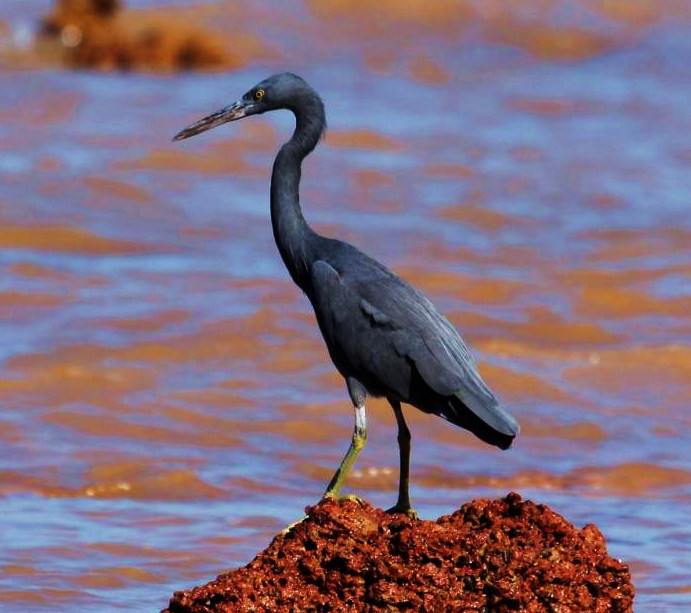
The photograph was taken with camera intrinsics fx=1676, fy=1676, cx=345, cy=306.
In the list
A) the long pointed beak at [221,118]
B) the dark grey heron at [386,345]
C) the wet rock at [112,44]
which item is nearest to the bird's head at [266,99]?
the long pointed beak at [221,118]

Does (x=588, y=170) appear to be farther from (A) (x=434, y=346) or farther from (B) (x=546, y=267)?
(A) (x=434, y=346)

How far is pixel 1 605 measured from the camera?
27.8ft

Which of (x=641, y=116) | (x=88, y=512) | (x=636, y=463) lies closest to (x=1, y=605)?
(x=88, y=512)

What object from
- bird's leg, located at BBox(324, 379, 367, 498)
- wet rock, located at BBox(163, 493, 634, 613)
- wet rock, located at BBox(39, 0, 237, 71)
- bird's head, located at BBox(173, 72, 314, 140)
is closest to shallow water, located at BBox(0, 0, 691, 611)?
wet rock, located at BBox(39, 0, 237, 71)

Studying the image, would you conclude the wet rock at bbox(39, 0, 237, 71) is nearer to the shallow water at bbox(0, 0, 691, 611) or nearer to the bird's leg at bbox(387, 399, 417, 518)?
the shallow water at bbox(0, 0, 691, 611)

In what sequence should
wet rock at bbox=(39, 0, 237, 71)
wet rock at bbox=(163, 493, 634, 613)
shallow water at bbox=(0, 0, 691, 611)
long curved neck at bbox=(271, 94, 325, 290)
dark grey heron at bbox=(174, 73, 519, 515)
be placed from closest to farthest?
wet rock at bbox=(163, 493, 634, 613), dark grey heron at bbox=(174, 73, 519, 515), long curved neck at bbox=(271, 94, 325, 290), shallow water at bbox=(0, 0, 691, 611), wet rock at bbox=(39, 0, 237, 71)

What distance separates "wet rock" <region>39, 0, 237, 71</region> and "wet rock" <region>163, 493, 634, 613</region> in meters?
20.6

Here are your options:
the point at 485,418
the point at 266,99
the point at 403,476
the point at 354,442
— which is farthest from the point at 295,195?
the point at 485,418

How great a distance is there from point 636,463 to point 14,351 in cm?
534

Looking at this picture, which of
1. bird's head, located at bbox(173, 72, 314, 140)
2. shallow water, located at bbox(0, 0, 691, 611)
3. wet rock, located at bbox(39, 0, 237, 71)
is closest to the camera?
bird's head, located at bbox(173, 72, 314, 140)

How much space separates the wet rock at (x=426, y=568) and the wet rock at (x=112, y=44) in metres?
20.6

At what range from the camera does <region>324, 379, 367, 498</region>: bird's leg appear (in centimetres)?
691

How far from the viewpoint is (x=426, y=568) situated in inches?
246

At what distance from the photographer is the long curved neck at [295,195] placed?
308 inches
